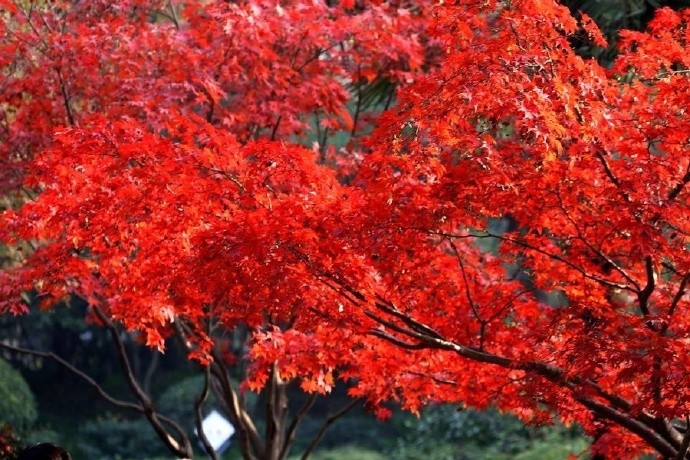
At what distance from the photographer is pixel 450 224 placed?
20.6ft

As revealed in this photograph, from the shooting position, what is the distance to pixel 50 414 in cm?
2200

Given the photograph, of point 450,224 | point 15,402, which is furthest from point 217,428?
point 450,224

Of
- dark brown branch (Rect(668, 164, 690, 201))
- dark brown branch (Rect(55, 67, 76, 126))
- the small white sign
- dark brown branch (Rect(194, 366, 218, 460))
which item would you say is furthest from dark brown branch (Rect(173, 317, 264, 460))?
dark brown branch (Rect(668, 164, 690, 201))

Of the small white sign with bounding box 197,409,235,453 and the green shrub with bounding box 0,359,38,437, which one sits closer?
the small white sign with bounding box 197,409,235,453

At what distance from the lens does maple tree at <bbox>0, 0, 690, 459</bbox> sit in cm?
592

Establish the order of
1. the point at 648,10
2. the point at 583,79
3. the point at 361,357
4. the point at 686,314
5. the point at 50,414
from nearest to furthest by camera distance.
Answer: the point at 583,79 → the point at 686,314 → the point at 361,357 → the point at 648,10 → the point at 50,414

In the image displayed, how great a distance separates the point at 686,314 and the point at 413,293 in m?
1.89

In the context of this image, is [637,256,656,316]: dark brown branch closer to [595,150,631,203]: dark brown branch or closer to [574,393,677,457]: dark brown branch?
[595,150,631,203]: dark brown branch

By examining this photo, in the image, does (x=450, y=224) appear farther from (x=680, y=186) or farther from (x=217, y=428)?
(x=217, y=428)

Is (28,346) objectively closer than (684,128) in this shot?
No

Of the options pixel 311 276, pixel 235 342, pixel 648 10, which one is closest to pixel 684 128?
pixel 311 276

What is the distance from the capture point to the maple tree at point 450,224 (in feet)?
19.4

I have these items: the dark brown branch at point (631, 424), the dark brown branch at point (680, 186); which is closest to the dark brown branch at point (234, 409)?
the dark brown branch at point (631, 424)

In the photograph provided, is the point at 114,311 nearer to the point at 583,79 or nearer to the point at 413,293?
the point at 413,293
